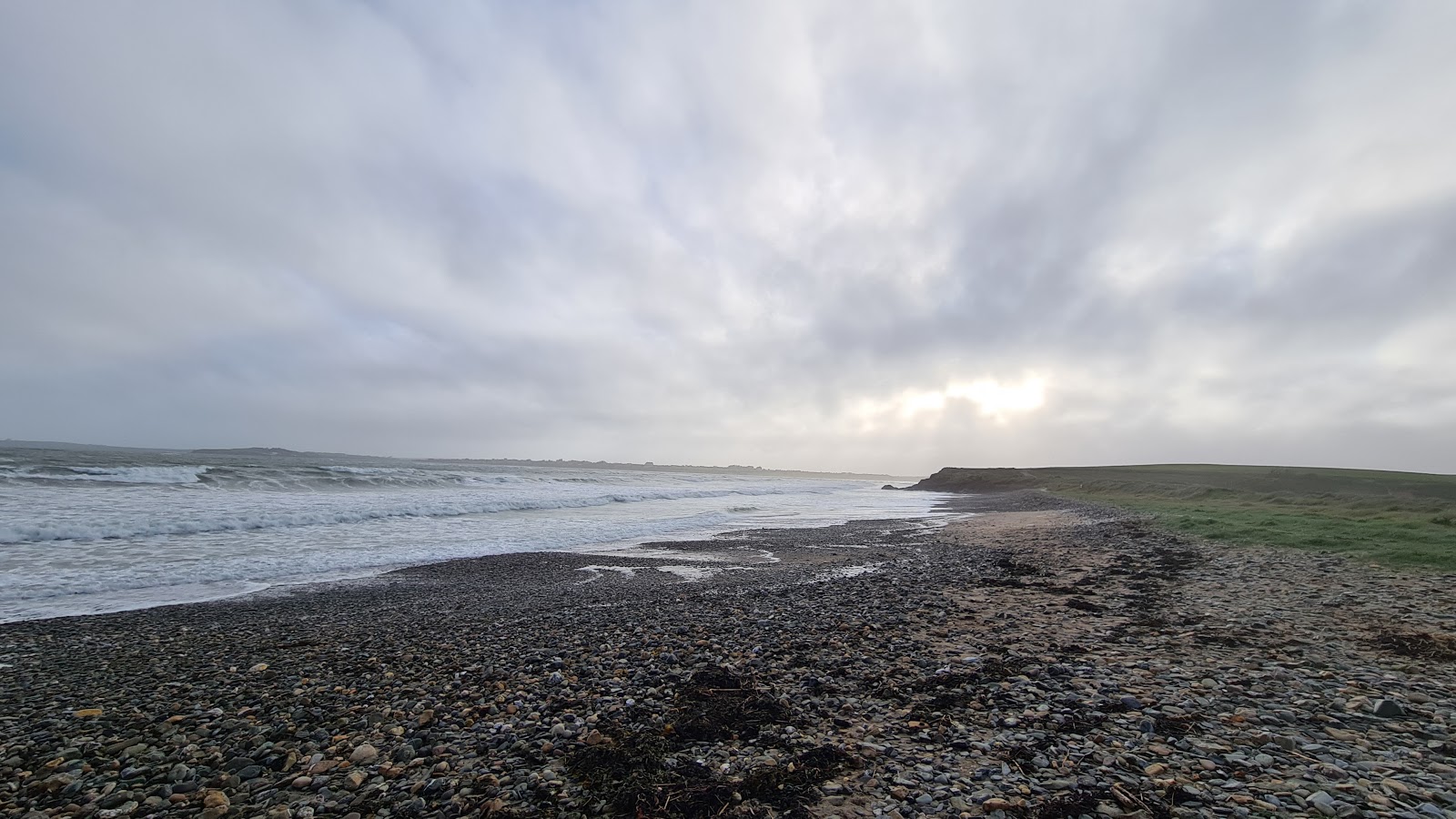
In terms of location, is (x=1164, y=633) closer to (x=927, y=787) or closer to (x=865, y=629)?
(x=865, y=629)

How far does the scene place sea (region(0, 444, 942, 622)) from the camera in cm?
1385

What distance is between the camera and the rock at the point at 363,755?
16.7ft

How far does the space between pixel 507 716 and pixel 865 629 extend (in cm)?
544

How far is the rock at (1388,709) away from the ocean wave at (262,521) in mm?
29891

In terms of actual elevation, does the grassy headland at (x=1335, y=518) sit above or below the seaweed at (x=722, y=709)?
above

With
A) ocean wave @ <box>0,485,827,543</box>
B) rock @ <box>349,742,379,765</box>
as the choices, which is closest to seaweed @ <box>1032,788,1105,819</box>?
rock @ <box>349,742,379,765</box>

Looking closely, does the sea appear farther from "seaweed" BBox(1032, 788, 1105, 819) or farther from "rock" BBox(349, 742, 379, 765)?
"seaweed" BBox(1032, 788, 1105, 819)

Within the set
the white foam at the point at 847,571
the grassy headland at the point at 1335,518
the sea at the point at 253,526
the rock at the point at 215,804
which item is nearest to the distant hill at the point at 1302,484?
the grassy headland at the point at 1335,518

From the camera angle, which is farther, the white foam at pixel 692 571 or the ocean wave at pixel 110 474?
the ocean wave at pixel 110 474

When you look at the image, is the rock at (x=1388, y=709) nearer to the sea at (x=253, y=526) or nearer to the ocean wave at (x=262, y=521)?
the sea at (x=253, y=526)

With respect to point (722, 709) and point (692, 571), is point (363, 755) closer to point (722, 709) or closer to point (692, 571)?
point (722, 709)

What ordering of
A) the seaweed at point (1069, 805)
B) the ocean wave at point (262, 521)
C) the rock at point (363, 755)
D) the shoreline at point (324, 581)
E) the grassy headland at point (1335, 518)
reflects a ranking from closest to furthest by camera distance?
1. the seaweed at point (1069, 805)
2. the rock at point (363, 755)
3. the shoreline at point (324, 581)
4. the grassy headland at point (1335, 518)
5. the ocean wave at point (262, 521)

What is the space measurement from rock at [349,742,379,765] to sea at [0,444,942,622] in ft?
35.3

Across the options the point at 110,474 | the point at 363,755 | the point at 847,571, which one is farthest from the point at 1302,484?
the point at 110,474
